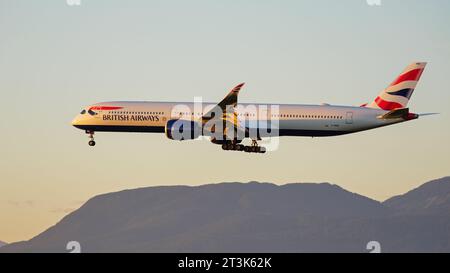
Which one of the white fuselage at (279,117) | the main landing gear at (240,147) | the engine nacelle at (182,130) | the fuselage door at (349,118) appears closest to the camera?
the engine nacelle at (182,130)

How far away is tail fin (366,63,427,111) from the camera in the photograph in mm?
103875

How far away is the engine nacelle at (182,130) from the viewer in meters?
96.1

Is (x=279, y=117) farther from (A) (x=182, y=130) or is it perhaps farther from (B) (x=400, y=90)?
(B) (x=400, y=90)

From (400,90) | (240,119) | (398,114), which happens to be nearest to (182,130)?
(240,119)

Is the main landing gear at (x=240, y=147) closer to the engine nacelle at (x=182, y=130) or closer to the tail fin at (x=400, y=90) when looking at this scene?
the engine nacelle at (x=182, y=130)

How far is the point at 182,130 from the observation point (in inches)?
3784

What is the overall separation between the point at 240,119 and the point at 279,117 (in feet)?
13.4

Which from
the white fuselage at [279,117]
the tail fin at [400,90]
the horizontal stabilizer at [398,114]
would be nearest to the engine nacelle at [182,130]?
the white fuselage at [279,117]

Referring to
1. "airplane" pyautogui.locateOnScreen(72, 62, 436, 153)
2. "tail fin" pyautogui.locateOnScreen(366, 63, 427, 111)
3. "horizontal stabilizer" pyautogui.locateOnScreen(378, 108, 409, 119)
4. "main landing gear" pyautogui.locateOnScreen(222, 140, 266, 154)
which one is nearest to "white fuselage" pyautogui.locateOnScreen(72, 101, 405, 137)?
"airplane" pyautogui.locateOnScreen(72, 62, 436, 153)

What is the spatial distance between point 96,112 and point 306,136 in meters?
22.6
